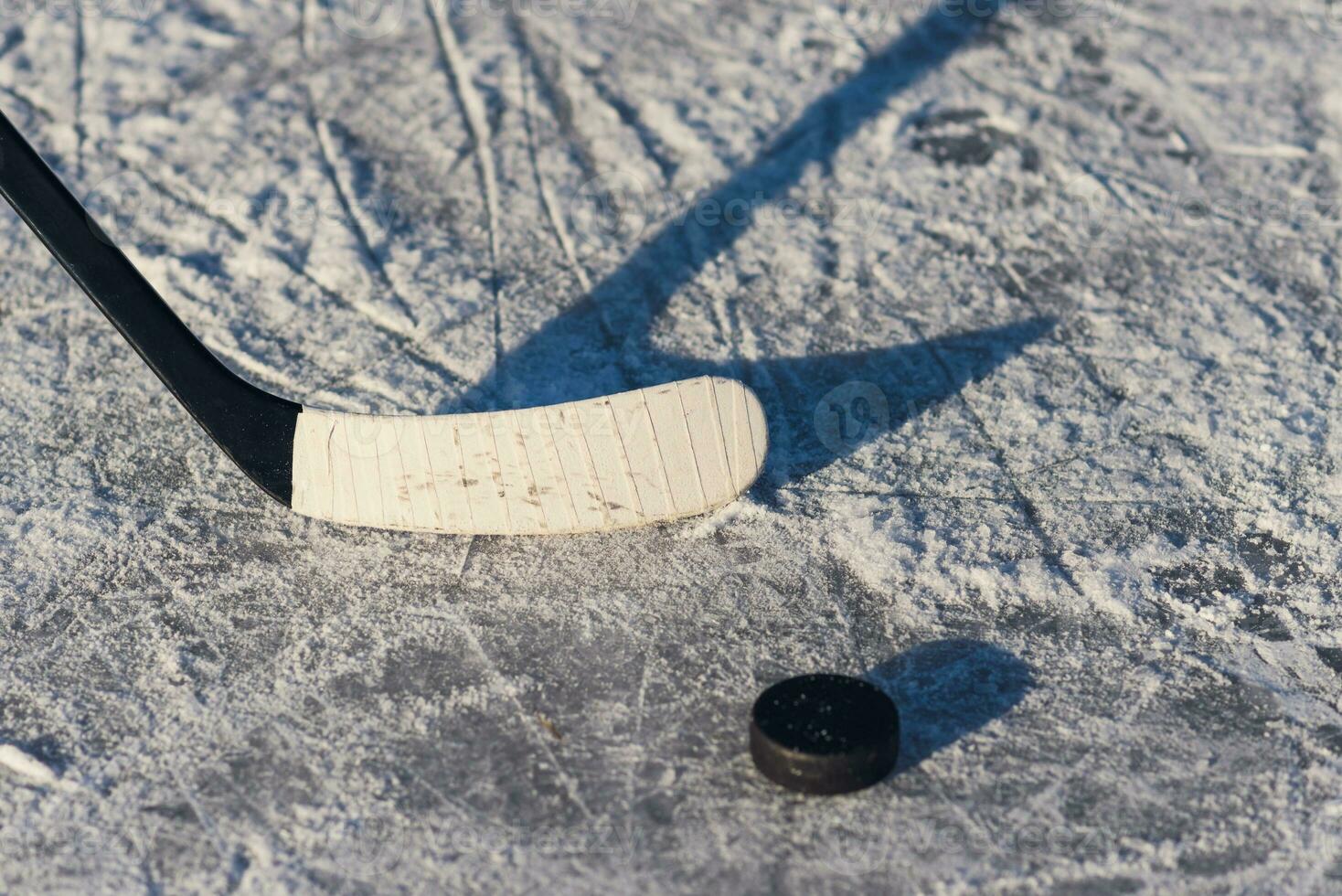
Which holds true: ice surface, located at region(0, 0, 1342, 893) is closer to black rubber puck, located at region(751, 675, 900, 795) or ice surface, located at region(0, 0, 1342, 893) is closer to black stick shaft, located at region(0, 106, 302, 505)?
black rubber puck, located at region(751, 675, 900, 795)

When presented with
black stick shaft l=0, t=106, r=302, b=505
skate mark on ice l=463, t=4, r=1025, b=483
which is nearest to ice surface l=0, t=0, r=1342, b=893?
skate mark on ice l=463, t=4, r=1025, b=483

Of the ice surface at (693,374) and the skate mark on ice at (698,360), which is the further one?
the skate mark on ice at (698,360)

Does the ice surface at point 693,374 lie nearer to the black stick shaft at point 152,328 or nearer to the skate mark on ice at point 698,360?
the skate mark on ice at point 698,360

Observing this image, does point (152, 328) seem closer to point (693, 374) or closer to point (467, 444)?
point (467, 444)

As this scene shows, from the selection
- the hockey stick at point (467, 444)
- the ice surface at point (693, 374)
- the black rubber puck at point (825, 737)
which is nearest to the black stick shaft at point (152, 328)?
the hockey stick at point (467, 444)

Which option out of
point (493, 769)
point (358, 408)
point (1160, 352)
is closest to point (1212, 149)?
point (1160, 352)
